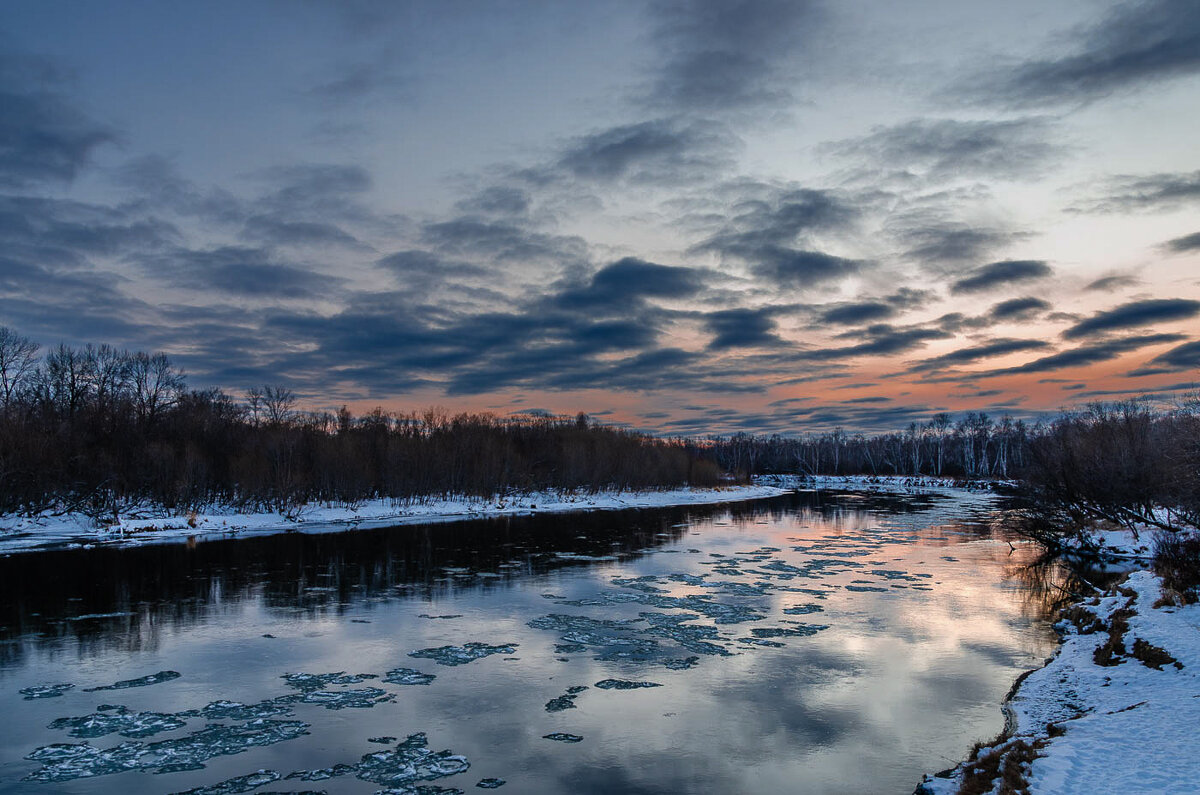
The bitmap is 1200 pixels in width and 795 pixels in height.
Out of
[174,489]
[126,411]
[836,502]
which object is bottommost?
[836,502]

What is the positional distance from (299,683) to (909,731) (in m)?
11.0

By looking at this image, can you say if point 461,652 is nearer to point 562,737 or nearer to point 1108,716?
point 562,737

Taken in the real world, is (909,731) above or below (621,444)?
below

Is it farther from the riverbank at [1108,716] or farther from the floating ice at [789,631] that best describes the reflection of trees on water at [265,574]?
the riverbank at [1108,716]

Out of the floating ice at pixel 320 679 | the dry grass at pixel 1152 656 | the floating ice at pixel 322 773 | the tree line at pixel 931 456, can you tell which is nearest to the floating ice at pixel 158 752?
the floating ice at pixel 322 773

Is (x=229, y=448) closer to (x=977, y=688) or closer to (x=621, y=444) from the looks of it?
(x=621, y=444)

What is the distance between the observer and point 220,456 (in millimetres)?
58594

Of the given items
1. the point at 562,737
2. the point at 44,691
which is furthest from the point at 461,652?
the point at 44,691

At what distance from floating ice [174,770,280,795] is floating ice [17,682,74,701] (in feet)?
19.8

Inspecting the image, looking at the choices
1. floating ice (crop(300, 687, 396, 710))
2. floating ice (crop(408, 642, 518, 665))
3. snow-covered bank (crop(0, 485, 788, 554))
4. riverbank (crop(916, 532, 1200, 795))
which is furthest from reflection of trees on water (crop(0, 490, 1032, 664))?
riverbank (crop(916, 532, 1200, 795))

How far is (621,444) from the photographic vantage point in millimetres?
99375

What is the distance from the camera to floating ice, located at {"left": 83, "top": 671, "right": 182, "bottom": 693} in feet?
42.1

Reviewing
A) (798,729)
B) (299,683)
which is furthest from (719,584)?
(299,683)

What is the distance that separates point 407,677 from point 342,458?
4949cm
